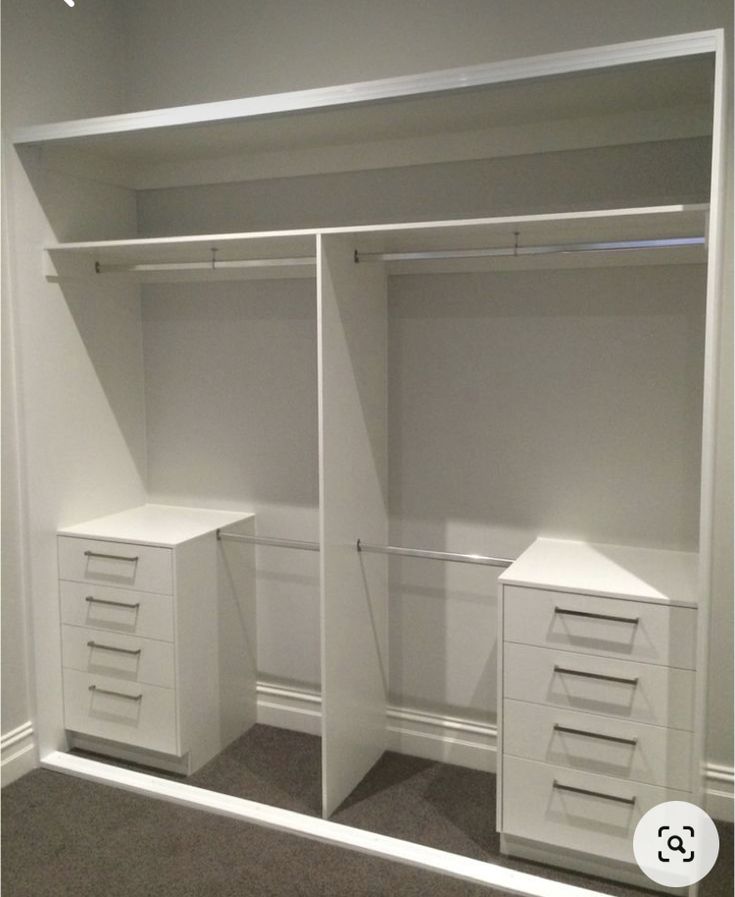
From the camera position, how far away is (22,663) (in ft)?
9.50

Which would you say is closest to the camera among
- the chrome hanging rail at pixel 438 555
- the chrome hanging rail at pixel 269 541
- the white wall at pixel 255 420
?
the chrome hanging rail at pixel 438 555

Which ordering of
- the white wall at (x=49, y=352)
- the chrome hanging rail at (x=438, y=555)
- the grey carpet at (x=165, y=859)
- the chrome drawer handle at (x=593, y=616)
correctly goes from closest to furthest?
the chrome drawer handle at (x=593, y=616)
the grey carpet at (x=165, y=859)
the chrome hanging rail at (x=438, y=555)
the white wall at (x=49, y=352)

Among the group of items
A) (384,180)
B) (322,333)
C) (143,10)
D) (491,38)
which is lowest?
(322,333)

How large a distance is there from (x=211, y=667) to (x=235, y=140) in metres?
1.79

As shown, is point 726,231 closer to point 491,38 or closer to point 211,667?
point 491,38

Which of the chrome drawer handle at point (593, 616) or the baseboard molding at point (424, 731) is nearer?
the chrome drawer handle at point (593, 616)

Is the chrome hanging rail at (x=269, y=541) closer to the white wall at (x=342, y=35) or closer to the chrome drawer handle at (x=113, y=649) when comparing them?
the chrome drawer handle at (x=113, y=649)

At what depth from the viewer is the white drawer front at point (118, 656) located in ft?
9.36

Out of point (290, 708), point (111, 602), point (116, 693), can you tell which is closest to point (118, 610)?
point (111, 602)

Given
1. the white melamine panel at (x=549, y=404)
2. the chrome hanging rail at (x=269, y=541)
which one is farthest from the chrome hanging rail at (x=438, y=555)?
the chrome hanging rail at (x=269, y=541)

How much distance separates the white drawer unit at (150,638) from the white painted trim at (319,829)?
113mm

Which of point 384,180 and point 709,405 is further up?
point 384,180

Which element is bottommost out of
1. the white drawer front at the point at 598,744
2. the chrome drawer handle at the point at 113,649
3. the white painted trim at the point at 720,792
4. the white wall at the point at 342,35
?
the white painted trim at the point at 720,792

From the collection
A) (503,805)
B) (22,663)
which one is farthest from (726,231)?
(22,663)
